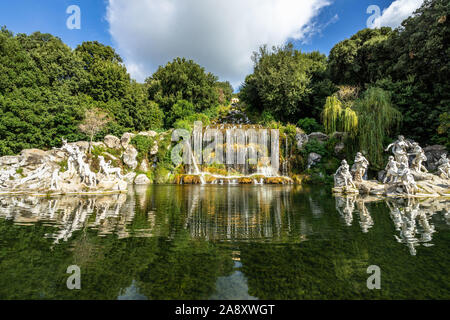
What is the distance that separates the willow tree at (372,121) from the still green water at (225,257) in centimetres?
1407

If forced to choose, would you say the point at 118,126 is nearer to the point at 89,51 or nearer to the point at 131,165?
the point at 131,165

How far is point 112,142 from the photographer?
2452 centimetres

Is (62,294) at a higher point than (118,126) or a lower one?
lower

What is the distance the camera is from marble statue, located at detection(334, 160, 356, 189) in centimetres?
1216

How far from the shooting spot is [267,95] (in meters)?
31.4

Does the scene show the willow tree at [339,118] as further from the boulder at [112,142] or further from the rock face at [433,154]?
the boulder at [112,142]

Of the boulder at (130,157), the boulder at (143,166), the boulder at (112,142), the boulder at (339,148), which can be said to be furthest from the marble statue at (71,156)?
the boulder at (339,148)

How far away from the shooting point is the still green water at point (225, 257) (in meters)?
2.52

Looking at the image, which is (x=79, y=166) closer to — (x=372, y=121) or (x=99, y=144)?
(x=99, y=144)

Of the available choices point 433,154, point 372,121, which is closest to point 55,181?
point 372,121

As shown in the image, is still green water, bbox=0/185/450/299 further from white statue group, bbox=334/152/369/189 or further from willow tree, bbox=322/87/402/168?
willow tree, bbox=322/87/402/168

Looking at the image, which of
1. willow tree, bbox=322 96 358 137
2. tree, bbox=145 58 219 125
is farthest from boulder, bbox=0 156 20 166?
willow tree, bbox=322 96 358 137
